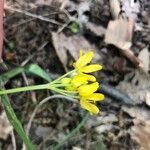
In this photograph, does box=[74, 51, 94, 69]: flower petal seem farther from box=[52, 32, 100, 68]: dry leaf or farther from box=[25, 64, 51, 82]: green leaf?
box=[52, 32, 100, 68]: dry leaf

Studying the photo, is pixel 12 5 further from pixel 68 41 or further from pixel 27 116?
pixel 27 116

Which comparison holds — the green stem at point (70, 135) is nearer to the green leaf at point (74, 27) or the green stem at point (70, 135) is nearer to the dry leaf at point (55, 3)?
the green leaf at point (74, 27)

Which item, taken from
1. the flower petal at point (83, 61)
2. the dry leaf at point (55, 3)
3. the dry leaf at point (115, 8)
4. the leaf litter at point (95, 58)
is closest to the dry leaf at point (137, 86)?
the leaf litter at point (95, 58)

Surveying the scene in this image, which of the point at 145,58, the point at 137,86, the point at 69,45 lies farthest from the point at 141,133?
the point at 69,45

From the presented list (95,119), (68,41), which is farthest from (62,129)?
(68,41)

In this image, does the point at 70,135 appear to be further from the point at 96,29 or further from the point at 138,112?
the point at 96,29

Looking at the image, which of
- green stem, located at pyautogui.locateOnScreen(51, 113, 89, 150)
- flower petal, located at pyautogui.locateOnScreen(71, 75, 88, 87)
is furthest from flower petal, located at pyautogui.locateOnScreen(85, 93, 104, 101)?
green stem, located at pyautogui.locateOnScreen(51, 113, 89, 150)
